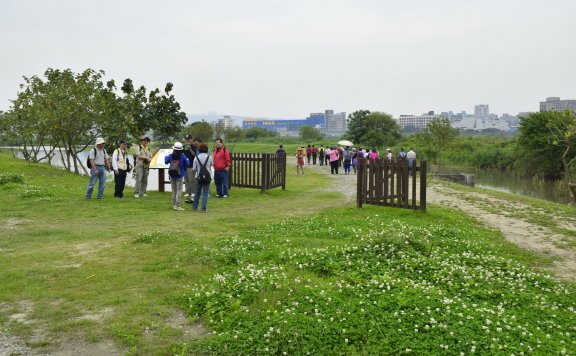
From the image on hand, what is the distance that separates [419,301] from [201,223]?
693cm

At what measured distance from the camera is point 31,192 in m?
16.1

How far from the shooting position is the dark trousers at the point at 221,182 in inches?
645

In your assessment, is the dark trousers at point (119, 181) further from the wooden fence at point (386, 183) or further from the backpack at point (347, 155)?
the backpack at point (347, 155)

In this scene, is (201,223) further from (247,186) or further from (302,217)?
(247,186)

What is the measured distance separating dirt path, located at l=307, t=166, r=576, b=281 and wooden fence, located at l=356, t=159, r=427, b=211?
1943 millimetres

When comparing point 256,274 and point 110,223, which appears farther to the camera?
point 110,223

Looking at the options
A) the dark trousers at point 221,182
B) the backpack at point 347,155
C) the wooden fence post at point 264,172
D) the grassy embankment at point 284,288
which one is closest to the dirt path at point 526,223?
the grassy embankment at point 284,288

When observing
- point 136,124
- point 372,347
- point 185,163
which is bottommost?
point 372,347

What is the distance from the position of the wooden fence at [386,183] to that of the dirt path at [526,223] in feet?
6.37

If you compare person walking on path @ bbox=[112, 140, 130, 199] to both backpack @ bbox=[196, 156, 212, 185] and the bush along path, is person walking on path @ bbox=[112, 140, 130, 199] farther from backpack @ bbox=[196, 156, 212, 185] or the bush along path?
the bush along path

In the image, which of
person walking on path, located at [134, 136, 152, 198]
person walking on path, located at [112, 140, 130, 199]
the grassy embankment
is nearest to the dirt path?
the grassy embankment

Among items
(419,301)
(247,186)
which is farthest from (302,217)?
(419,301)

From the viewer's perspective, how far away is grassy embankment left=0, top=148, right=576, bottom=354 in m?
4.95

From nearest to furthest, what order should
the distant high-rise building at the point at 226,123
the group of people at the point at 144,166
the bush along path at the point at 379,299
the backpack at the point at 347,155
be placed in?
the bush along path at the point at 379,299 < the group of people at the point at 144,166 < the backpack at the point at 347,155 < the distant high-rise building at the point at 226,123
